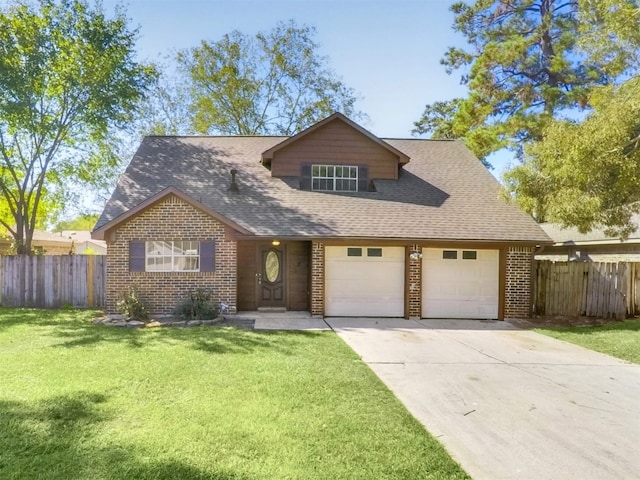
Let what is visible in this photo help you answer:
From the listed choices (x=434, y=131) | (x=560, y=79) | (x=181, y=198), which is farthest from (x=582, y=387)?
(x=434, y=131)

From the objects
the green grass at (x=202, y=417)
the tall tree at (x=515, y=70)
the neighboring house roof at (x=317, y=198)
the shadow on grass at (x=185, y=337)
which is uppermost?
the tall tree at (x=515, y=70)

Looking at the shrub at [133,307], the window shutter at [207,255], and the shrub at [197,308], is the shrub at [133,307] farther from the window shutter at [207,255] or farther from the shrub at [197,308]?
the window shutter at [207,255]

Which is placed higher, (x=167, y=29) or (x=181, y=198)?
(x=167, y=29)

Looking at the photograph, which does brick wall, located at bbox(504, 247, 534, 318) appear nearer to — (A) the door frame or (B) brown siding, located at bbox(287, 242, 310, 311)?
(B) brown siding, located at bbox(287, 242, 310, 311)

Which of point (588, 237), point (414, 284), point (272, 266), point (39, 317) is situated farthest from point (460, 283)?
point (39, 317)

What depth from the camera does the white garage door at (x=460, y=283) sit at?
1257 cm

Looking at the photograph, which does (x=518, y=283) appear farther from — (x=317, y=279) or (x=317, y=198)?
(x=317, y=198)

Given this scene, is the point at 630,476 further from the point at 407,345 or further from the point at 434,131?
the point at 434,131

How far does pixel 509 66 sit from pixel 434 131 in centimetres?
716

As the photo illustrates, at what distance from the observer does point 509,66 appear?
74.8 feet

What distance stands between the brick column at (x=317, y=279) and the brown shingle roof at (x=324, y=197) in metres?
0.56

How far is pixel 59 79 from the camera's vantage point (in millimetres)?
15953

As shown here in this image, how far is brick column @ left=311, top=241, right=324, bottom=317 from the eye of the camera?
12.3m

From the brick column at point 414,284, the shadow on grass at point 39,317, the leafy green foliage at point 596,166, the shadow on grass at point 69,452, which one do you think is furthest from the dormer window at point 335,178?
the shadow on grass at point 69,452
